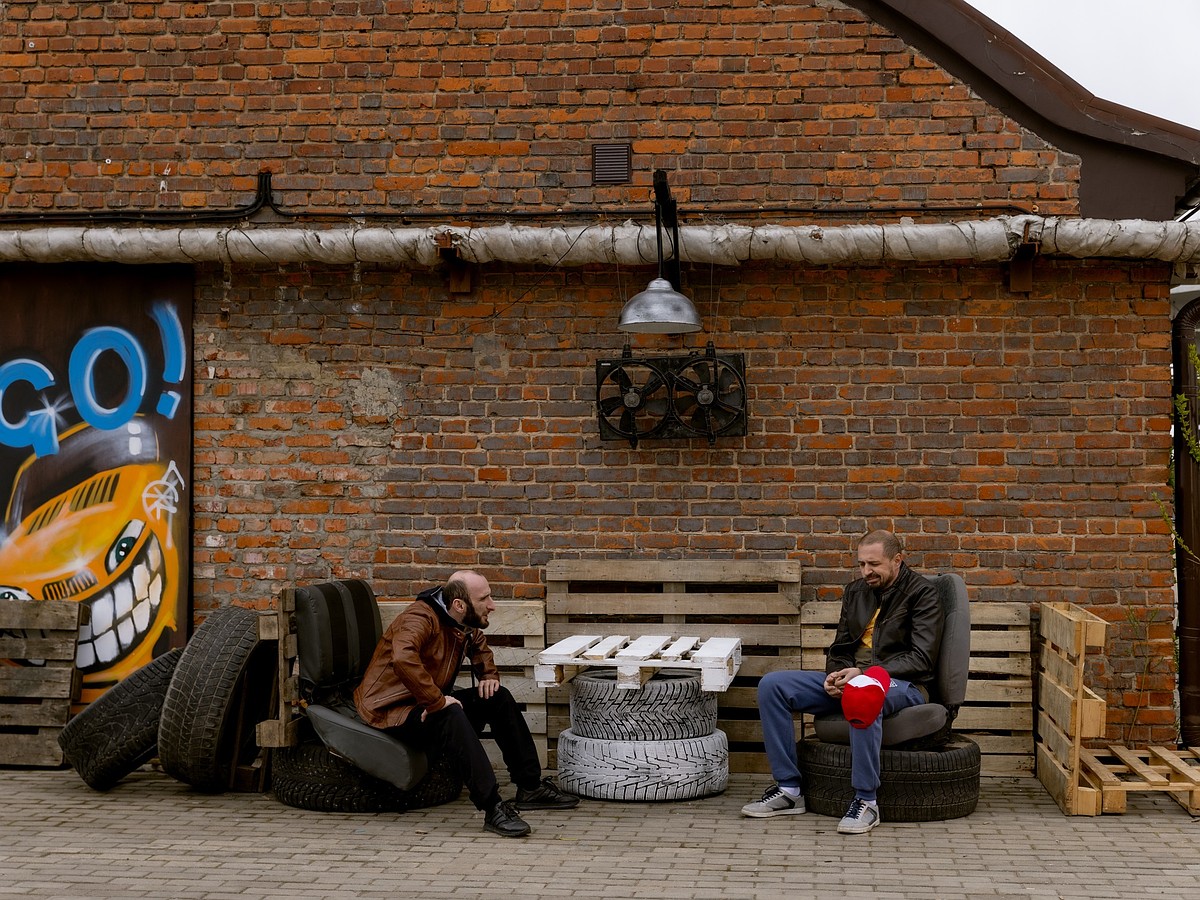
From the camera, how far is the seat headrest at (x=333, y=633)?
6793 millimetres

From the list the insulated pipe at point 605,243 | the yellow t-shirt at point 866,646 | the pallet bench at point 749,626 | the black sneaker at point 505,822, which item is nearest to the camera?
the black sneaker at point 505,822

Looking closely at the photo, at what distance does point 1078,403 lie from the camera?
24.6 feet

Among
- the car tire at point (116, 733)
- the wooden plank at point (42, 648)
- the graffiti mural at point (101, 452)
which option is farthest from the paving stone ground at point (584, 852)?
the graffiti mural at point (101, 452)

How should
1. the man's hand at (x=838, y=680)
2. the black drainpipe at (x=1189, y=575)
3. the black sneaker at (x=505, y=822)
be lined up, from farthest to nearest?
1. the black drainpipe at (x=1189, y=575)
2. the man's hand at (x=838, y=680)
3. the black sneaker at (x=505, y=822)

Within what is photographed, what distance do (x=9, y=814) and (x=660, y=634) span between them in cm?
362

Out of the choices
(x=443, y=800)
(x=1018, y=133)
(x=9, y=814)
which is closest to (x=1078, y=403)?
(x=1018, y=133)

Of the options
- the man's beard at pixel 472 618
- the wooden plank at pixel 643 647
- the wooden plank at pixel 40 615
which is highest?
the man's beard at pixel 472 618

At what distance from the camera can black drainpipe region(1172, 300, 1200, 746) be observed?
747 cm

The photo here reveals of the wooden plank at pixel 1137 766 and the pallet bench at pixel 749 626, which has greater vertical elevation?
the pallet bench at pixel 749 626

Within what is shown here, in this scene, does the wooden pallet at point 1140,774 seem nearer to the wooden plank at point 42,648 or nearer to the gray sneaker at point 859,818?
the gray sneaker at point 859,818

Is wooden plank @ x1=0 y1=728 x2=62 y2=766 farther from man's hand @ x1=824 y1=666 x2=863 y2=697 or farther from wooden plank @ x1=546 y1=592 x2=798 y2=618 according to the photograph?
man's hand @ x1=824 y1=666 x2=863 y2=697

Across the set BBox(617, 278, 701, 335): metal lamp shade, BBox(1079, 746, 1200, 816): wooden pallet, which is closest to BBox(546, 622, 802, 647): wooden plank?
BBox(1079, 746, 1200, 816): wooden pallet

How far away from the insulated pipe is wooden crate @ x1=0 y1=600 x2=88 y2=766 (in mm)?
2157

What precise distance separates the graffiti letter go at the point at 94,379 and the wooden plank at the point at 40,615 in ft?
3.14
